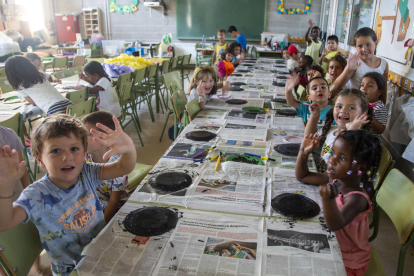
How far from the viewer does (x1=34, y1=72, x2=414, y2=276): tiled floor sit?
184cm

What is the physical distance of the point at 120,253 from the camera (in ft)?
3.05

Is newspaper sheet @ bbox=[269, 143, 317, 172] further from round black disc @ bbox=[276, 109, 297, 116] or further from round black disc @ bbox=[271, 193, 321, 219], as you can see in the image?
round black disc @ bbox=[276, 109, 297, 116]

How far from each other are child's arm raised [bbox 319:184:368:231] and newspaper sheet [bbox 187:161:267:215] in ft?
0.78

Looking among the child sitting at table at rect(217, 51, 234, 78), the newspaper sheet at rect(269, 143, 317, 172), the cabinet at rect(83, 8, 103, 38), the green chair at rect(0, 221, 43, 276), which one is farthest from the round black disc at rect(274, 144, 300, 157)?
the cabinet at rect(83, 8, 103, 38)

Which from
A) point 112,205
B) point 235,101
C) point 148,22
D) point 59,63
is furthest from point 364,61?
point 148,22

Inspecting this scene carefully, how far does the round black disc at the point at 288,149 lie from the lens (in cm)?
167

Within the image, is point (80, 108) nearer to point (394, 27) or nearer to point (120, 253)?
point (120, 253)

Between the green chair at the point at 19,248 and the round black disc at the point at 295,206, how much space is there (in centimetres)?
94

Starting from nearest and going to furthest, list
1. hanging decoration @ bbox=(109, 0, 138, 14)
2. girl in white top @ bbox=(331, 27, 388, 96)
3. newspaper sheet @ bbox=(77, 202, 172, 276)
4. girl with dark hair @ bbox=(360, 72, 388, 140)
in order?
1. newspaper sheet @ bbox=(77, 202, 172, 276)
2. girl with dark hair @ bbox=(360, 72, 388, 140)
3. girl in white top @ bbox=(331, 27, 388, 96)
4. hanging decoration @ bbox=(109, 0, 138, 14)

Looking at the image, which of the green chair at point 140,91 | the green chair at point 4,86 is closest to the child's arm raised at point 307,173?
the green chair at point 140,91

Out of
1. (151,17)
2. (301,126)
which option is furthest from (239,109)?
(151,17)

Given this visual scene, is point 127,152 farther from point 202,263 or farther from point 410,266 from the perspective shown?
point 410,266

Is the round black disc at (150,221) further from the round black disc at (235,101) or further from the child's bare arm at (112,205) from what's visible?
the round black disc at (235,101)

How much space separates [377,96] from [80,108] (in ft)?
7.93
